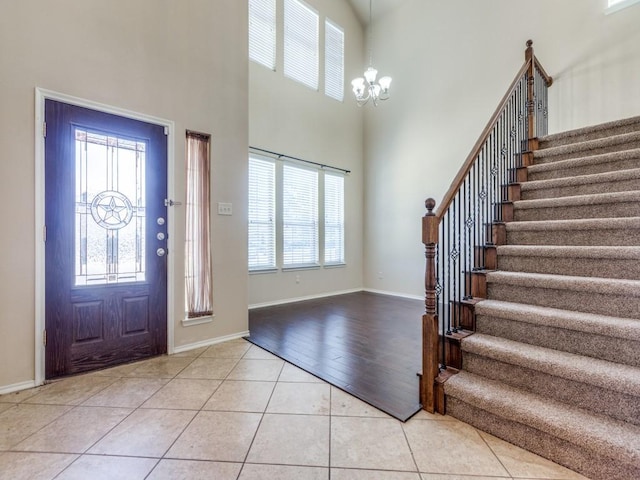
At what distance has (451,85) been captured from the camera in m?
5.10

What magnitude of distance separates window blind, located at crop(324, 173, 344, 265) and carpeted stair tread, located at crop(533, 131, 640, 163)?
3.41 metres

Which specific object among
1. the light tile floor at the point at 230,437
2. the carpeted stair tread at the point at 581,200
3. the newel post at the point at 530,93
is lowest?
the light tile floor at the point at 230,437

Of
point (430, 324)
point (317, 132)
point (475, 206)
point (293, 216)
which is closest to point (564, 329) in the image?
point (430, 324)

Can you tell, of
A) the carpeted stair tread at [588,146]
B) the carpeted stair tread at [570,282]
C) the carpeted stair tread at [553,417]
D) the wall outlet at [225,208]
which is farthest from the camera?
the wall outlet at [225,208]

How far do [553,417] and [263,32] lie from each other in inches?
236

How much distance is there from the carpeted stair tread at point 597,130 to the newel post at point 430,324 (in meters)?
2.58

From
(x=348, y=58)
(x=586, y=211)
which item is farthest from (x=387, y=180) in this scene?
(x=586, y=211)

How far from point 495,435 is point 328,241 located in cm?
443

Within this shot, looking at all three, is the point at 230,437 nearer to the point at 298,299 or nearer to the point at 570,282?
the point at 570,282

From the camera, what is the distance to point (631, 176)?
7.79ft

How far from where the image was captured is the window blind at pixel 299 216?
524 centimetres

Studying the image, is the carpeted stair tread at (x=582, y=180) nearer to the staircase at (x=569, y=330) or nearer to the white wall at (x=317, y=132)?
the staircase at (x=569, y=330)

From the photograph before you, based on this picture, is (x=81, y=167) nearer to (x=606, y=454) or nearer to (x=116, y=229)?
(x=116, y=229)

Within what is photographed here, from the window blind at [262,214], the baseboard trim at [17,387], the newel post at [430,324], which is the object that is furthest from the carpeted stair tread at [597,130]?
the baseboard trim at [17,387]
